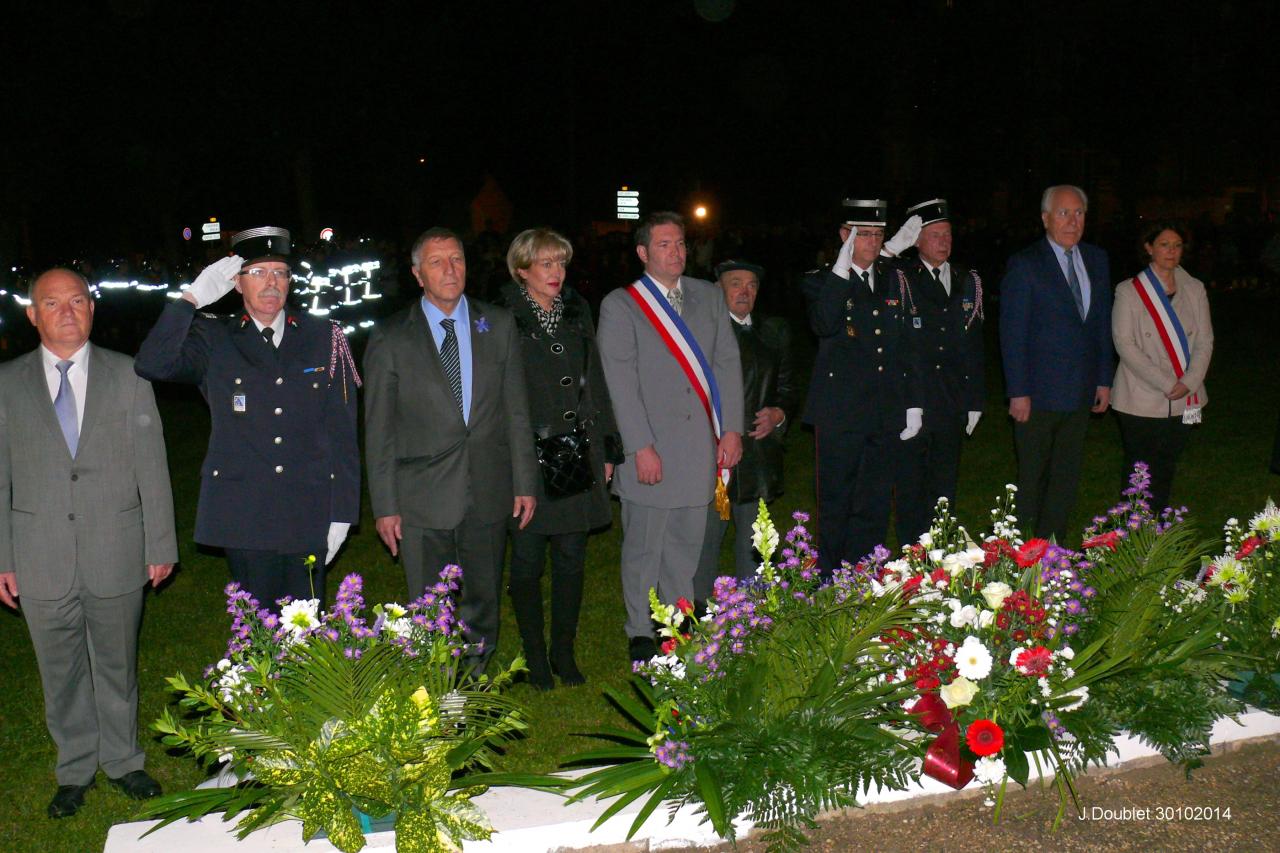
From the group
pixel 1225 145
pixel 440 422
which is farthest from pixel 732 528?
pixel 1225 145

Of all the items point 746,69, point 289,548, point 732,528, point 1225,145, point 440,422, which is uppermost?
point 746,69

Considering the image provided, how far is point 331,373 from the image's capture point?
17.0ft

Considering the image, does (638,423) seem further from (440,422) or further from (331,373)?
(331,373)

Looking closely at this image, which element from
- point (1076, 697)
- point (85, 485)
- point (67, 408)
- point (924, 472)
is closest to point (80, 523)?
point (85, 485)

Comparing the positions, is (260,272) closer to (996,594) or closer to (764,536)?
(764,536)

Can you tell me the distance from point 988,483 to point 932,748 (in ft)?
22.7

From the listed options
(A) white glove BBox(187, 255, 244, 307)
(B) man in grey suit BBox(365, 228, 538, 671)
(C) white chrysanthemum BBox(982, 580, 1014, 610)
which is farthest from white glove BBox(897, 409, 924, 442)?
(A) white glove BBox(187, 255, 244, 307)

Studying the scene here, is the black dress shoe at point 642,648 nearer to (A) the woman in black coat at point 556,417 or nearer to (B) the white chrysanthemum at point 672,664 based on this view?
(A) the woman in black coat at point 556,417

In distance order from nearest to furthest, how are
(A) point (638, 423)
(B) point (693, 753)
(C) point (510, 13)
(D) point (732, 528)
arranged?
(B) point (693, 753)
(A) point (638, 423)
(D) point (732, 528)
(C) point (510, 13)

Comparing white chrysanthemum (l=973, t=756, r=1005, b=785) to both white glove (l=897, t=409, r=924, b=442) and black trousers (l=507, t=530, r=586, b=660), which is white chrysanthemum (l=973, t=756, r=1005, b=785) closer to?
black trousers (l=507, t=530, r=586, b=660)

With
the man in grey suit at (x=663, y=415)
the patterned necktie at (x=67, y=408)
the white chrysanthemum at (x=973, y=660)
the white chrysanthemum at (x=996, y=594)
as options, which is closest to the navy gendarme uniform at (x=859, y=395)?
the man in grey suit at (x=663, y=415)

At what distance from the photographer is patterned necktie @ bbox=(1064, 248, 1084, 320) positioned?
23.8 feet

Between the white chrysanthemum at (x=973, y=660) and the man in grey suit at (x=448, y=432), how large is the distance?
2.36m

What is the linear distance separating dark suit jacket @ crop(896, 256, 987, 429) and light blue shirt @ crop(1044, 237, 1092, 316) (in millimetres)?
562
